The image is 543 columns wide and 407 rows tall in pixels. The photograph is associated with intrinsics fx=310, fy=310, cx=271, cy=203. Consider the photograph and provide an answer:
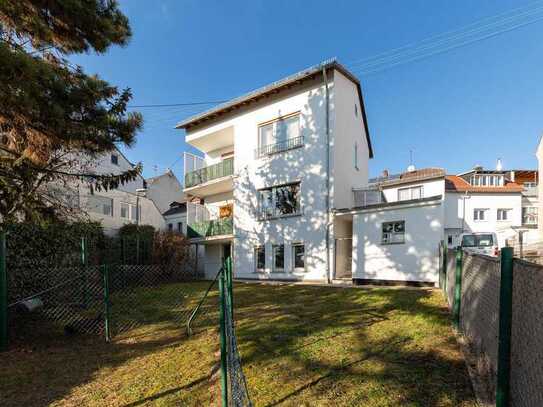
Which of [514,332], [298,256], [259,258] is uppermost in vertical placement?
[514,332]

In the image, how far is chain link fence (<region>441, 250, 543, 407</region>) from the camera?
1.93m

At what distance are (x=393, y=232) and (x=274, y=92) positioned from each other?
964 cm

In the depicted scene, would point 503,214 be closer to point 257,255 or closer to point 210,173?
point 257,255

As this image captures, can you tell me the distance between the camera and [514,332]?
7.67ft

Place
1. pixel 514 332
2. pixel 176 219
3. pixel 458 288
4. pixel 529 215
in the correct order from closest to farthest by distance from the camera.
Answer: pixel 514 332 < pixel 458 288 < pixel 176 219 < pixel 529 215

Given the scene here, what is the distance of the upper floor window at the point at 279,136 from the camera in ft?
53.6

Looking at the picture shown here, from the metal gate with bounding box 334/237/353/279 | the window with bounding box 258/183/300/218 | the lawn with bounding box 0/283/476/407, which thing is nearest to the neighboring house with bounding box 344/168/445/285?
the metal gate with bounding box 334/237/353/279

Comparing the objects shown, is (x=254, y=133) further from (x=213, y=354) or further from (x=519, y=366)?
(x=519, y=366)

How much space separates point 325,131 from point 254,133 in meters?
4.59

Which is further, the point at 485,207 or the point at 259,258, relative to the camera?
the point at 485,207

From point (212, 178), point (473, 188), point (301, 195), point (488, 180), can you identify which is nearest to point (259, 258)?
point (301, 195)

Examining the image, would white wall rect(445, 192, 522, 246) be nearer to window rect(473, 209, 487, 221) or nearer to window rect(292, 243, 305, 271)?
window rect(473, 209, 487, 221)

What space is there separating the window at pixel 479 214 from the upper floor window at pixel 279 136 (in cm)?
2417

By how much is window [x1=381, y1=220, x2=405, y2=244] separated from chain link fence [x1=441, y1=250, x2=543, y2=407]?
31.2 feet
